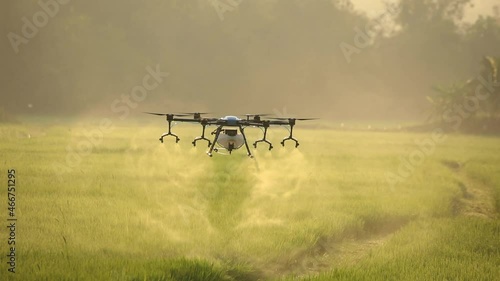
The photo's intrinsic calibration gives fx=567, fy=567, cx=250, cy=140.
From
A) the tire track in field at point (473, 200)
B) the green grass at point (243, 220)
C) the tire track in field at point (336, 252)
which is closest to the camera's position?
the green grass at point (243, 220)

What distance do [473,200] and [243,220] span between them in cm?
881

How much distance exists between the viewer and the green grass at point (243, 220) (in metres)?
9.68

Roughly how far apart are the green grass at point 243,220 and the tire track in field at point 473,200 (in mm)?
65

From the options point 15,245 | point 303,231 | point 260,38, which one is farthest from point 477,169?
point 260,38

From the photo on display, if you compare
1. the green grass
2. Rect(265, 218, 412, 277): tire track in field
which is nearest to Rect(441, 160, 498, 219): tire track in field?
the green grass

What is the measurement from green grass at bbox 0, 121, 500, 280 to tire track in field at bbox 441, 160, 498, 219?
0.07 metres

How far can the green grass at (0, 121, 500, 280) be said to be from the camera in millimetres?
9680

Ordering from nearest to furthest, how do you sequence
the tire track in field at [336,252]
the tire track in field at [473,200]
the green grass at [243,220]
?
the green grass at [243,220] < the tire track in field at [336,252] < the tire track in field at [473,200]

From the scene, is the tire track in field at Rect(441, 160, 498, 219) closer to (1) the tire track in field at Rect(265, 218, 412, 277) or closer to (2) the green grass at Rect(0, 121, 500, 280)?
(2) the green grass at Rect(0, 121, 500, 280)

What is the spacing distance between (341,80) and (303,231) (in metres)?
64.7

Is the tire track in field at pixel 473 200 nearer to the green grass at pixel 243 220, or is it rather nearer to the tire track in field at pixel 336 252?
the green grass at pixel 243 220

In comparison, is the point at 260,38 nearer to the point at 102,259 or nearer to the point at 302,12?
the point at 302,12

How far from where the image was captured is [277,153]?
1077 inches

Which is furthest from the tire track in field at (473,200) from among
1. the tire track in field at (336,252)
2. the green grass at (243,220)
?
the tire track in field at (336,252)
